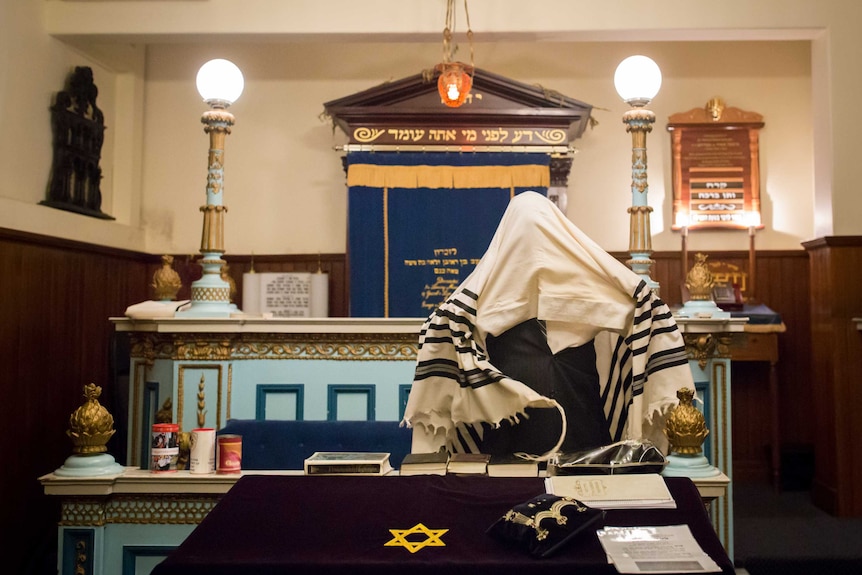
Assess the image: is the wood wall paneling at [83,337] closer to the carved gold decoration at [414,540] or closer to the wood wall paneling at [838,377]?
the wood wall paneling at [838,377]

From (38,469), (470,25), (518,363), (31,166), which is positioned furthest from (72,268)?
(518,363)

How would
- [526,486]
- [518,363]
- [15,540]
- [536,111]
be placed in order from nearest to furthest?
[526,486] → [518,363] → [15,540] → [536,111]

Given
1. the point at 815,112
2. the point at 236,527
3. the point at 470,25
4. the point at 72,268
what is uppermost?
the point at 470,25

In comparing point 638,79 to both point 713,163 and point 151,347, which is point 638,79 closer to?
point 713,163

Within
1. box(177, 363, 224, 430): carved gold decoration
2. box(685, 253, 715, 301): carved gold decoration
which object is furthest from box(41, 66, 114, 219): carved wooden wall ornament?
box(685, 253, 715, 301): carved gold decoration

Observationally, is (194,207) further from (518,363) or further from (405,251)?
(518,363)

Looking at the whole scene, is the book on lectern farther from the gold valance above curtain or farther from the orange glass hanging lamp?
the gold valance above curtain

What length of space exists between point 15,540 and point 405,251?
11.0 feet

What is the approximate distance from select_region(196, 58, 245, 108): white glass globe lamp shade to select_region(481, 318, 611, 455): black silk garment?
2.76 metres

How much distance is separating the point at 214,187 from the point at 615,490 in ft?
11.0

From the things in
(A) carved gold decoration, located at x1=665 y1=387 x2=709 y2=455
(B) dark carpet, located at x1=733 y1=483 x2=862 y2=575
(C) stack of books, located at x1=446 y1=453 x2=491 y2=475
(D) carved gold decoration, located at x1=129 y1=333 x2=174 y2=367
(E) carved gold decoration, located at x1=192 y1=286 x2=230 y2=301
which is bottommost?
(B) dark carpet, located at x1=733 y1=483 x2=862 y2=575

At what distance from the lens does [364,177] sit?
650 cm

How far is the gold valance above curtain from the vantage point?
6.48 meters

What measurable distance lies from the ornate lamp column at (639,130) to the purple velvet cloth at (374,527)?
8.61ft
